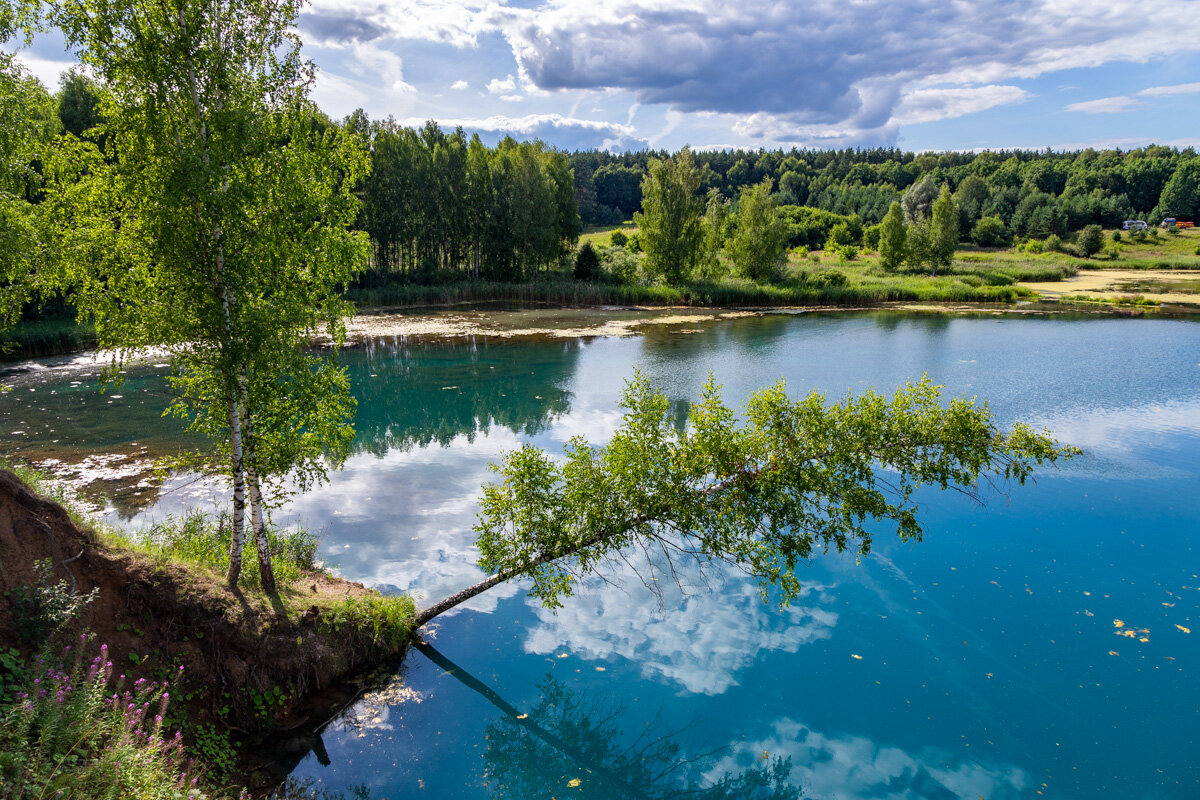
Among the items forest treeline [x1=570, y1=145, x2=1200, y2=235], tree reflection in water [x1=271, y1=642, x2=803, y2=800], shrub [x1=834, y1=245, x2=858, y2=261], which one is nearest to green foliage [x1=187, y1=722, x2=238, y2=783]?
tree reflection in water [x1=271, y1=642, x2=803, y2=800]

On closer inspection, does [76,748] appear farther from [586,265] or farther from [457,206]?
[586,265]

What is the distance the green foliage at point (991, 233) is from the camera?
98875 millimetres

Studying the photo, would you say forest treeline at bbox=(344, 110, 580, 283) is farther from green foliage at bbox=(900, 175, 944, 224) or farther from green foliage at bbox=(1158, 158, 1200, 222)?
green foliage at bbox=(1158, 158, 1200, 222)

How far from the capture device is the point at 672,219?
62.9 metres

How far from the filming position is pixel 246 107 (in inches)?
404

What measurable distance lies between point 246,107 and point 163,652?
825cm

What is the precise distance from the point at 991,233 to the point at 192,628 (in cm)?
11371

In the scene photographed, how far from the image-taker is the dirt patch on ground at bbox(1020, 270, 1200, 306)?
6097 cm

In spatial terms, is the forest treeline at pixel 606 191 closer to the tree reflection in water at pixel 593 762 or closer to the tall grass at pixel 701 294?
the tall grass at pixel 701 294

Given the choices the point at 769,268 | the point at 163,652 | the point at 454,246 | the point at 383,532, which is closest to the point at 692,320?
the point at 769,268

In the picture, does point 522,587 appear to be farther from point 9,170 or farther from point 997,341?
point 997,341

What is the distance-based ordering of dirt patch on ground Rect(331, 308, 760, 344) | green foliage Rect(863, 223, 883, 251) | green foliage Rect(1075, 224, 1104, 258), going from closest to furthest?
dirt patch on ground Rect(331, 308, 760, 344), green foliage Rect(1075, 224, 1104, 258), green foliage Rect(863, 223, 883, 251)

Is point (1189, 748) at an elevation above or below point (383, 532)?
below

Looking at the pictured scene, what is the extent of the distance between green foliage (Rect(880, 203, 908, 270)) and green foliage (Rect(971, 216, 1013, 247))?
33467 millimetres
